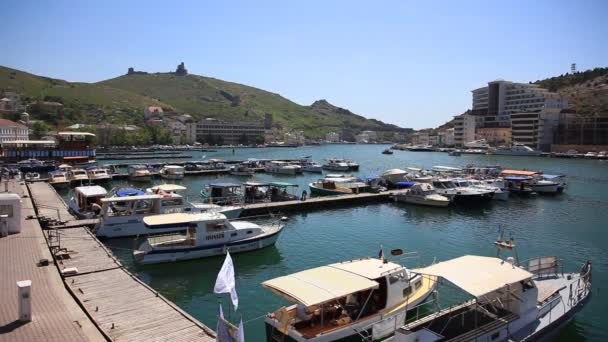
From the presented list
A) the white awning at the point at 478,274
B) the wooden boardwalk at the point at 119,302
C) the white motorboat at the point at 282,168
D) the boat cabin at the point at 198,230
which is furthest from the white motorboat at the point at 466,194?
the white motorboat at the point at 282,168

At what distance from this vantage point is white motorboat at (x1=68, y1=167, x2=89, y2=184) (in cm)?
6378

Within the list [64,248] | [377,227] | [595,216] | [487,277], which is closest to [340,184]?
[377,227]

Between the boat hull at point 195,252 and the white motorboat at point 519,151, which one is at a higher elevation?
A: the white motorboat at point 519,151

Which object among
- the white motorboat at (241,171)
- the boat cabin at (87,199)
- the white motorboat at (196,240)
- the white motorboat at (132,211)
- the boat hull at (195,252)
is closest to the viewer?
the boat hull at (195,252)

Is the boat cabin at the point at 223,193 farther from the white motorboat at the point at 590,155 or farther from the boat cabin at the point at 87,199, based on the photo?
the white motorboat at the point at 590,155

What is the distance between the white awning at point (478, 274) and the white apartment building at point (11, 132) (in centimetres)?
12715

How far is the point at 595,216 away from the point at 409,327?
4134 centimetres

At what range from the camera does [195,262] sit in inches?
1061

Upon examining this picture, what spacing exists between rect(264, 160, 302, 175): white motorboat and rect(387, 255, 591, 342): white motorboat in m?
71.3

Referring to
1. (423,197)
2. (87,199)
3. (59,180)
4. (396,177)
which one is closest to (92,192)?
(87,199)

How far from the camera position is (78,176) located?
64500mm

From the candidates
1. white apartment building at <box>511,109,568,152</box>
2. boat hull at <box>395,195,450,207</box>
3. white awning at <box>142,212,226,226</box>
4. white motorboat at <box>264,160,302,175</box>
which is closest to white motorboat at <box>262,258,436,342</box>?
white awning at <box>142,212,226,226</box>

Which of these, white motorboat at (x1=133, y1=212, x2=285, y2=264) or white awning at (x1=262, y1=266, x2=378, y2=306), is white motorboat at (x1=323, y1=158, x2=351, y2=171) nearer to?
white motorboat at (x1=133, y1=212, x2=285, y2=264)

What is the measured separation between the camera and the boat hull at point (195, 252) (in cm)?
2603
